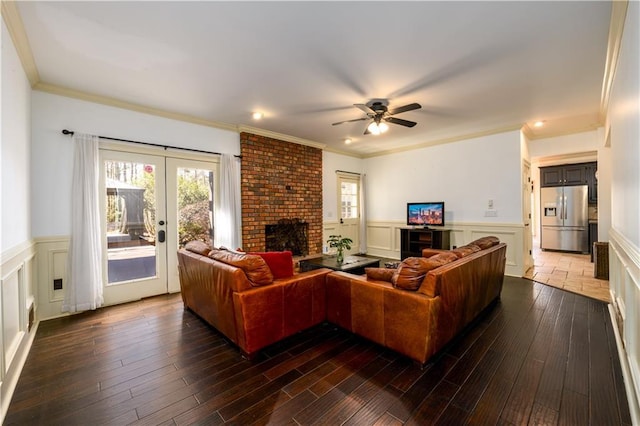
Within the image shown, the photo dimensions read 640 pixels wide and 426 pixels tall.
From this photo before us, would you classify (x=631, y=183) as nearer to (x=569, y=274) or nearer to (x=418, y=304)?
(x=418, y=304)

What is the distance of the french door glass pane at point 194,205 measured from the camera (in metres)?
4.41

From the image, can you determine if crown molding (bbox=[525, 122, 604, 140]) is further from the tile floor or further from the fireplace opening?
the fireplace opening

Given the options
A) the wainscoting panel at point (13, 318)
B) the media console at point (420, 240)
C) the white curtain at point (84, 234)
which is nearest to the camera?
the wainscoting panel at point (13, 318)

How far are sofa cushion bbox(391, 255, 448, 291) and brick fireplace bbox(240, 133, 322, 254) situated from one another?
3252mm

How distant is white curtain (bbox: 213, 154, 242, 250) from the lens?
15.4 ft

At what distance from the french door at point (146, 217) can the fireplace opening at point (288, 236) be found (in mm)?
1236

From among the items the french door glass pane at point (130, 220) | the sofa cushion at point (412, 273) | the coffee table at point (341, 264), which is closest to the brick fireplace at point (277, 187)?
the coffee table at point (341, 264)

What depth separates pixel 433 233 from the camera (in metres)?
5.71

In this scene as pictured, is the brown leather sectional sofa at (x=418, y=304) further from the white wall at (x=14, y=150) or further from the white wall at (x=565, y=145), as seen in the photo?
the white wall at (x=565, y=145)

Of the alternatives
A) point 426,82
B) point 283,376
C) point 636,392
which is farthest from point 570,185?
point 283,376

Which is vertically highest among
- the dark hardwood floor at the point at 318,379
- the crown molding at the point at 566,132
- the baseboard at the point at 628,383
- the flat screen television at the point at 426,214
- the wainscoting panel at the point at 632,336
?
the crown molding at the point at 566,132

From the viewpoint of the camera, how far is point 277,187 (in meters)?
5.46

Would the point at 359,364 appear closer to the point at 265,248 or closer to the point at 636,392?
the point at 636,392

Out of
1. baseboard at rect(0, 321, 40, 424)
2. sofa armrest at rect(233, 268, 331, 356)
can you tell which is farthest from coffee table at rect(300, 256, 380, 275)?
baseboard at rect(0, 321, 40, 424)
